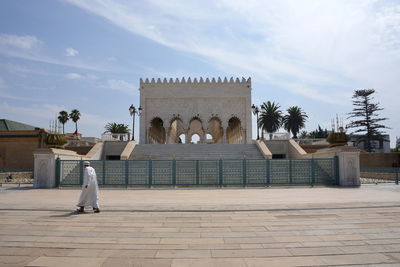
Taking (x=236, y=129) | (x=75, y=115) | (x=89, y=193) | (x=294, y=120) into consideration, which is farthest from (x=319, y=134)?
(x=89, y=193)

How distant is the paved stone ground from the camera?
407cm

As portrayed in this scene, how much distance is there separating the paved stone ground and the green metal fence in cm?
566

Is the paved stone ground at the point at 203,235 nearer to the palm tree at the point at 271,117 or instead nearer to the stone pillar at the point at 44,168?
the stone pillar at the point at 44,168

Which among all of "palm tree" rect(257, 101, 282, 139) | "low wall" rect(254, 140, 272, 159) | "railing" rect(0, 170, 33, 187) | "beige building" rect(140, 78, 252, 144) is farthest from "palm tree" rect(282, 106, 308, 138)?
"railing" rect(0, 170, 33, 187)

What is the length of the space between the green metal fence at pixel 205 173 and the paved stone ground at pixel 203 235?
5.66m

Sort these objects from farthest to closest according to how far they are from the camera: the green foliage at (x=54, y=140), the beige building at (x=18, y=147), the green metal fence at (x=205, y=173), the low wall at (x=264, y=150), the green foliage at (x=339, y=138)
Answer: the beige building at (x=18, y=147), the low wall at (x=264, y=150), the green foliage at (x=339, y=138), the green foliage at (x=54, y=140), the green metal fence at (x=205, y=173)

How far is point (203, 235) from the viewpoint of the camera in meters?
5.29

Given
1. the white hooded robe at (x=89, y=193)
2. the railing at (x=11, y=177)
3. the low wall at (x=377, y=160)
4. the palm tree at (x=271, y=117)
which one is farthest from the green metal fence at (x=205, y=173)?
the palm tree at (x=271, y=117)

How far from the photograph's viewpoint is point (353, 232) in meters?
5.41

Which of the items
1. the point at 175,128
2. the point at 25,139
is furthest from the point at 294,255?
the point at 175,128

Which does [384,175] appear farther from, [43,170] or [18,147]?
[18,147]

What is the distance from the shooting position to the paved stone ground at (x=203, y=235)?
4.07 metres

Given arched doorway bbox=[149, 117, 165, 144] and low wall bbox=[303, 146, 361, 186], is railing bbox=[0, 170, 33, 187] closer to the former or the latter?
low wall bbox=[303, 146, 361, 186]

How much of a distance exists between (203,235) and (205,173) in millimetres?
8827
